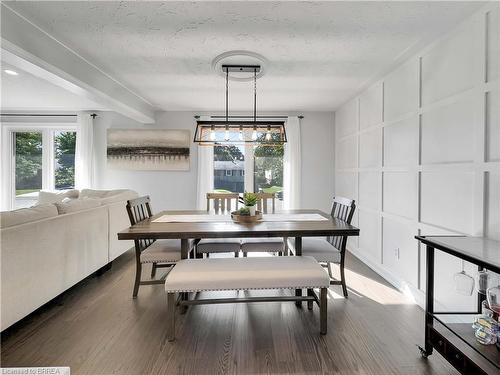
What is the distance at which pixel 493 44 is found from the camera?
5.68 ft

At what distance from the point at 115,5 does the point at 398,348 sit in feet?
10.1

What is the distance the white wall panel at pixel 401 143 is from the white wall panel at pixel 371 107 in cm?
32

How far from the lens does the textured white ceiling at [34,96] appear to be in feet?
11.2

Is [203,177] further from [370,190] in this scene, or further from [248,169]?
[370,190]

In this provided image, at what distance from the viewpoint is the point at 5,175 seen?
4.87m

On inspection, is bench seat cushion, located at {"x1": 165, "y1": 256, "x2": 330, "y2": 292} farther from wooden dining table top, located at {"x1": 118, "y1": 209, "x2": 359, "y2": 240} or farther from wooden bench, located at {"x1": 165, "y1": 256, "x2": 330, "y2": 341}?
wooden dining table top, located at {"x1": 118, "y1": 209, "x2": 359, "y2": 240}

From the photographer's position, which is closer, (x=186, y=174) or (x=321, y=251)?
(x=321, y=251)

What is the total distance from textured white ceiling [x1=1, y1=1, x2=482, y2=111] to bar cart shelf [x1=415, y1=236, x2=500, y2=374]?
1601 mm

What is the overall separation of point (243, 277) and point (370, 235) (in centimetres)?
222

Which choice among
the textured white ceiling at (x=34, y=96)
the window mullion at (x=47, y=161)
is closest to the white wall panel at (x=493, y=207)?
the textured white ceiling at (x=34, y=96)

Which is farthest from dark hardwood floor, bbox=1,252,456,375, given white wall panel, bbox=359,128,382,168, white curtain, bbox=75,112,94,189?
white curtain, bbox=75,112,94,189

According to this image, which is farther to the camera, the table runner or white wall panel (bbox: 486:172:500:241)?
the table runner

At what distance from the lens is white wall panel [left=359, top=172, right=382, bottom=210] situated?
10.5 ft

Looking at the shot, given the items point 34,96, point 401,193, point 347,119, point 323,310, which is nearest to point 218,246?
point 323,310
